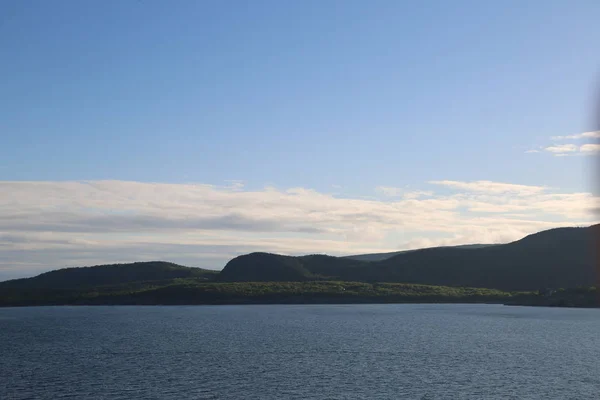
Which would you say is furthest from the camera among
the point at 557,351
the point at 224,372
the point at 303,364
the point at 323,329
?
the point at 323,329

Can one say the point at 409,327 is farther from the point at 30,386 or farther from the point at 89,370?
the point at 30,386

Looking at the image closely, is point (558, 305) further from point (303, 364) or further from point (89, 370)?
point (89, 370)

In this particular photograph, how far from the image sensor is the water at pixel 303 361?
180ft

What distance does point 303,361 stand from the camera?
72125 millimetres

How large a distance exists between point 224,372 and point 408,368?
17.9 m

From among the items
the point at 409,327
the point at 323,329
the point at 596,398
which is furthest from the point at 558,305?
the point at 596,398

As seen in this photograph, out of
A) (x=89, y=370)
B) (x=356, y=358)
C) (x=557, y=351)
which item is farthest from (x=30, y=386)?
(x=557, y=351)

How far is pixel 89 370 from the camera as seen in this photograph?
65.9 meters

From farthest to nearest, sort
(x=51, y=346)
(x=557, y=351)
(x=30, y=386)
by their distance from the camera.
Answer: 1. (x=51, y=346)
2. (x=557, y=351)
3. (x=30, y=386)

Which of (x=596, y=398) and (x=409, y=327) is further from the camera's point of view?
(x=409, y=327)

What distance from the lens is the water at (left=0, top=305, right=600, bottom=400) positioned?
54.8 metres

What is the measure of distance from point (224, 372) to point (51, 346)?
36445mm

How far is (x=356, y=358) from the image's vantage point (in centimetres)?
7481

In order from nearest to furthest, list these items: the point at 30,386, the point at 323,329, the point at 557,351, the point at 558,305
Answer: the point at 30,386
the point at 557,351
the point at 323,329
the point at 558,305
